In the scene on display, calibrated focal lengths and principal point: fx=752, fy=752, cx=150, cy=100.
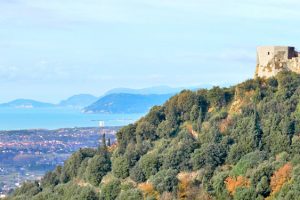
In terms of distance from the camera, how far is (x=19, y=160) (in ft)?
400

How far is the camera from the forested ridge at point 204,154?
34.9m

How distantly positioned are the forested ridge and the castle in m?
1.28

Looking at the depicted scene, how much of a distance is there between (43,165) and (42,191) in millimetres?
68778

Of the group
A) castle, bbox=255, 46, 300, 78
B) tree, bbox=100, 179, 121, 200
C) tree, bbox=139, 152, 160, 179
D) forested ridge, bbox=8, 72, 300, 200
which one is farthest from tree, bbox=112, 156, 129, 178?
castle, bbox=255, 46, 300, 78

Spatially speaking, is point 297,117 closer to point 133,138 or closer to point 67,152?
point 133,138

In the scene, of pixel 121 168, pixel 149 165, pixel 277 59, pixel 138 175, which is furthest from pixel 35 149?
pixel 149 165

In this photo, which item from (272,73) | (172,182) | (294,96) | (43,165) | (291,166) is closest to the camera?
(291,166)

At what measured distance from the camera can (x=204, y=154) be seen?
37938mm

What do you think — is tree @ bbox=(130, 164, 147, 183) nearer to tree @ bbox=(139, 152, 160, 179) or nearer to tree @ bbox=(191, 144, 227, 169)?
tree @ bbox=(139, 152, 160, 179)

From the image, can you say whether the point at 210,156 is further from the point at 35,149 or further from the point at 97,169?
the point at 35,149

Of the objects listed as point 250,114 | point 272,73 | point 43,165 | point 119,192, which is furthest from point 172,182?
point 43,165

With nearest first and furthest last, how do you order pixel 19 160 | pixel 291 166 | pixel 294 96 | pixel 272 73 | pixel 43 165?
pixel 291 166
pixel 294 96
pixel 272 73
pixel 43 165
pixel 19 160

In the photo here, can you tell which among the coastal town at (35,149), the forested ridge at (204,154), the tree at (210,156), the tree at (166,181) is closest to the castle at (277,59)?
the forested ridge at (204,154)

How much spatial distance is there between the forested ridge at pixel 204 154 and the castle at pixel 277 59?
1285 millimetres
